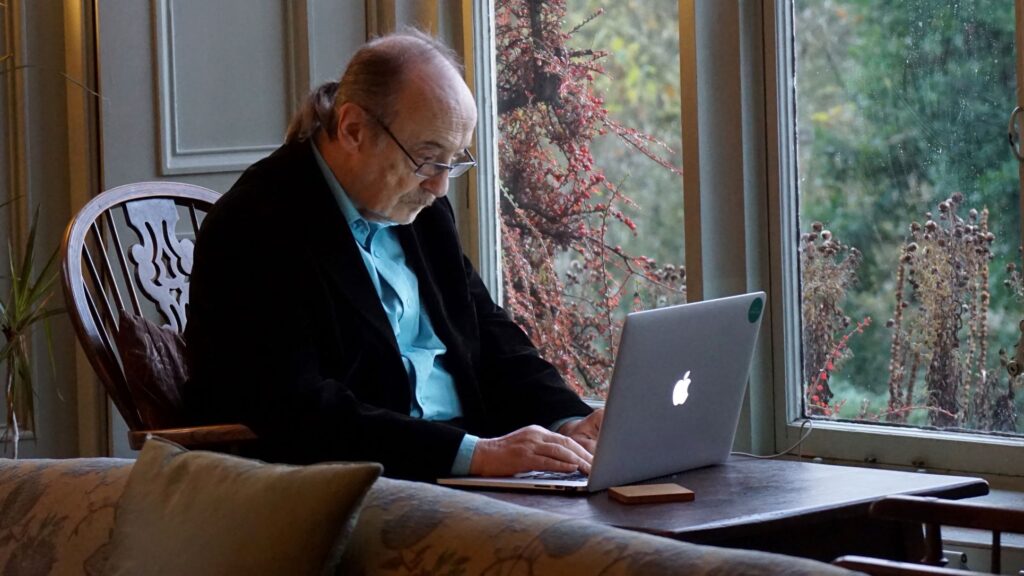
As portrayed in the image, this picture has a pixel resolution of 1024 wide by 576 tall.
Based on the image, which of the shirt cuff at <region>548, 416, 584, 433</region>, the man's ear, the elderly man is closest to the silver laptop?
the elderly man

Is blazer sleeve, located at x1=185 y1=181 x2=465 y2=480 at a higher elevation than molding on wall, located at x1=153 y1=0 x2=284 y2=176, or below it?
below

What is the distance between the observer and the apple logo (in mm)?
1926

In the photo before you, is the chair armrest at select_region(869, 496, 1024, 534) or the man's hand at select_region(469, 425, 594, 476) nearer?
the chair armrest at select_region(869, 496, 1024, 534)

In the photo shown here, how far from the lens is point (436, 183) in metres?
2.48

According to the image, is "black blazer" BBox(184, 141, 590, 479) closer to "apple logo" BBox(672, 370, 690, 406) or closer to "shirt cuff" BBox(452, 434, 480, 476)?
"shirt cuff" BBox(452, 434, 480, 476)

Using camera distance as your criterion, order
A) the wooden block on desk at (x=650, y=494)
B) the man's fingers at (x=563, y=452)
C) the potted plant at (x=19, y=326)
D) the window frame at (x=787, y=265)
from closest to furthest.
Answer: the wooden block on desk at (x=650, y=494) → the man's fingers at (x=563, y=452) → the window frame at (x=787, y=265) → the potted plant at (x=19, y=326)

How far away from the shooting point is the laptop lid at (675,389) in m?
1.84

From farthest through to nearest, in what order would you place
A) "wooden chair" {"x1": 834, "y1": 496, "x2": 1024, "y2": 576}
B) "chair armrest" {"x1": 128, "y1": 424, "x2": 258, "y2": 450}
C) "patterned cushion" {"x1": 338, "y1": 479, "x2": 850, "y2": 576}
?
"chair armrest" {"x1": 128, "y1": 424, "x2": 258, "y2": 450}
"wooden chair" {"x1": 834, "y1": 496, "x2": 1024, "y2": 576}
"patterned cushion" {"x1": 338, "y1": 479, "x2": 850, "y2": 576}

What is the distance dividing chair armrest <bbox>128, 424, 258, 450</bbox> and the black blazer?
1.2 inches

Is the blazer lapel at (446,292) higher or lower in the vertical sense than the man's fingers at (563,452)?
higher

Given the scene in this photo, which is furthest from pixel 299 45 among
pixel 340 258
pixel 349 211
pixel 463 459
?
pixel 463 459

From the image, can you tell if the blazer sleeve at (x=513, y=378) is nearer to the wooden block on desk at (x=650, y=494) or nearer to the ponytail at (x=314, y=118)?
the ponytail at (x=314, y=118)

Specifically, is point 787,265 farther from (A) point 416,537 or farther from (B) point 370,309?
(A) point 416,537

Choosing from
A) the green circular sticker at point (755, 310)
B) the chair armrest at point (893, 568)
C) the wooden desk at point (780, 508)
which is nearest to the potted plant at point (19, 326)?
the wooden desk at point (780, 508)
